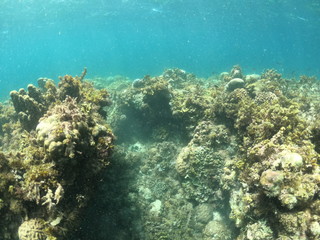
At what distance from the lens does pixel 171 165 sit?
979 cm

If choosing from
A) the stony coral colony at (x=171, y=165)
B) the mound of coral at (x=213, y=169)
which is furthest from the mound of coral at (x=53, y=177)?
the mound of coral at (x=213, y=169)

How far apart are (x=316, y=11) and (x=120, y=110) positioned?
163 feet

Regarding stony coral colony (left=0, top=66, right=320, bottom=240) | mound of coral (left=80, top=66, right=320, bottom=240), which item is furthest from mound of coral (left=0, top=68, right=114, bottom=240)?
mound of coral (left=80, top=66, right=320, bottom=240)

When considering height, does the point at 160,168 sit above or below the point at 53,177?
above

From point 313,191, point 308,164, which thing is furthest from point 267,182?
point 308,164

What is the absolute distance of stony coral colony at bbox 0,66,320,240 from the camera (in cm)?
489

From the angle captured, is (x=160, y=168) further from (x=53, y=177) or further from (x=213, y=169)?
(x=53, y=177)

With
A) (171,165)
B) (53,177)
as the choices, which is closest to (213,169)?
(171,165)

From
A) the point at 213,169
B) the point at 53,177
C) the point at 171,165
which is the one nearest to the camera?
Answer: the point at 53,177

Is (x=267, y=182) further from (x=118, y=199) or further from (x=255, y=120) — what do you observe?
(x=118, y=199)

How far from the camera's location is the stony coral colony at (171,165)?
193 inches

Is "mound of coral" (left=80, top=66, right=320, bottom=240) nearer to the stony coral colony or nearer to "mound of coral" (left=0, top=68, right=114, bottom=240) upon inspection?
the stony coral colony

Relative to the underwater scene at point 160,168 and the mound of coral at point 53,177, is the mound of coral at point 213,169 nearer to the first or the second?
the underwater scene at point 160,168

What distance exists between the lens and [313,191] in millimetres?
4664
